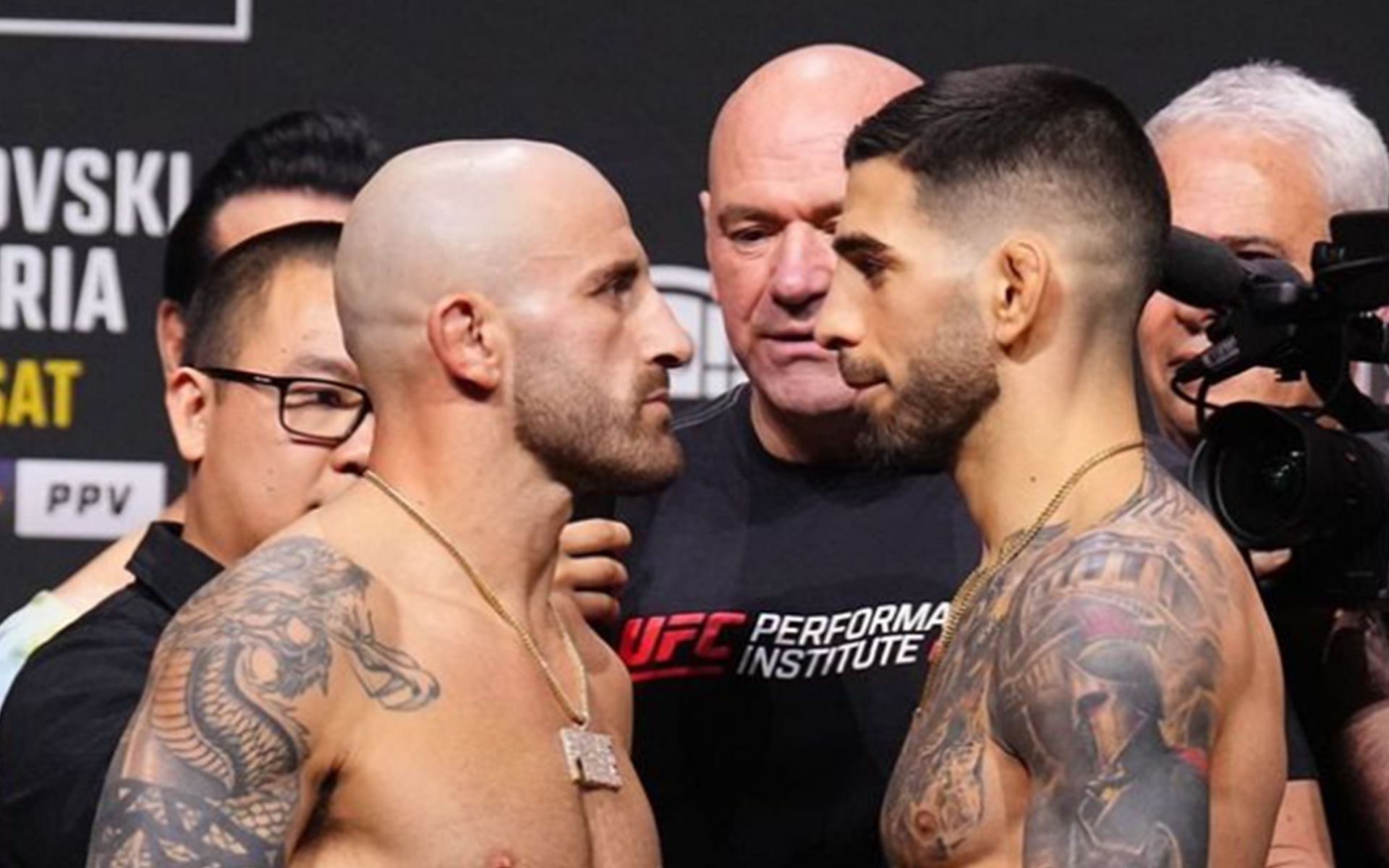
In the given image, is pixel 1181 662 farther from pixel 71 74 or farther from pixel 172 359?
pixel 71 74

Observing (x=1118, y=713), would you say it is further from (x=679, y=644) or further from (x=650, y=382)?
(x=679, y=644)

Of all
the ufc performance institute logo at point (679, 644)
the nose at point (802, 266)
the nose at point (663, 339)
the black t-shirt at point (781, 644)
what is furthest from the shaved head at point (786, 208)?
the nose at point (663, 339)

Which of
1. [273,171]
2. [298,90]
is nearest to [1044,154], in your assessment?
[273,171]

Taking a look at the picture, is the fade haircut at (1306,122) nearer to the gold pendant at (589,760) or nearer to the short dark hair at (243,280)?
the short dark hair at (243,280)

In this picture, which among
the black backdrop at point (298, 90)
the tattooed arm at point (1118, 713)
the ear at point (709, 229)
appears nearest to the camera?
the tattooed arm at point (1118, 713)

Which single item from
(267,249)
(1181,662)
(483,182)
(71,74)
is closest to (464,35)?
(71,74)

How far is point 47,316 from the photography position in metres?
3.32

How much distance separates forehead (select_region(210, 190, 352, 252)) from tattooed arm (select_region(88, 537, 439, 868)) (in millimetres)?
1122

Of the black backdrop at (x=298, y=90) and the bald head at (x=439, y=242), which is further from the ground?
the bald head at (x=439, y=242)

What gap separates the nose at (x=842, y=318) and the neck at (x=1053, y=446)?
4.6 inches

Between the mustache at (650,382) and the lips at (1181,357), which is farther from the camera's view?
the lips at (1181,357)

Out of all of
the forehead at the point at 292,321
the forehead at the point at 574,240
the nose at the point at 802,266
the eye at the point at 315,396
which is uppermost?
the forehead at the point at 574,240

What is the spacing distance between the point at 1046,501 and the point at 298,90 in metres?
1.45

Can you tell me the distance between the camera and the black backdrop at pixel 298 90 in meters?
3.33
